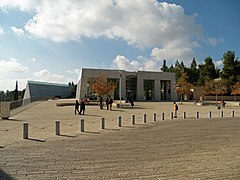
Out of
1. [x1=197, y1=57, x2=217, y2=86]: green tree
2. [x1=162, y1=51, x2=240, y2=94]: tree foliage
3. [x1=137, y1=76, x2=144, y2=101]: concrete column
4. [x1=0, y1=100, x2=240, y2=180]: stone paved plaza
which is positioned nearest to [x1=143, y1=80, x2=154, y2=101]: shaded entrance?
[x1=137, y1=76, x2=144, y2=101]: concrete column

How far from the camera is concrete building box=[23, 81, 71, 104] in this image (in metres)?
87.2

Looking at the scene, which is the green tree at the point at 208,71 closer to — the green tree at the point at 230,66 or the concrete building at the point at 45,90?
the green tree at the point at 230,66

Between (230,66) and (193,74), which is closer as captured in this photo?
(230,66)

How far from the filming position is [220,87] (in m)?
61.4

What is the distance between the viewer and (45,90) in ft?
306

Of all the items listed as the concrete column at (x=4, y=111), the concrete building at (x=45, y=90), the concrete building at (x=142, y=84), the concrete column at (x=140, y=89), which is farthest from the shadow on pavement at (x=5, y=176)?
the concrete building at (x=45, y=90)

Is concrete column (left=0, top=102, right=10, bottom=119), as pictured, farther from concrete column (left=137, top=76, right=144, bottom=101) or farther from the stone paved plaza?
concrete column (left=137, top=76, right=144, bottom=101)

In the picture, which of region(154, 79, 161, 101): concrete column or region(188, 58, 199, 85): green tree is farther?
region(188, 58, 199, 85): green tree

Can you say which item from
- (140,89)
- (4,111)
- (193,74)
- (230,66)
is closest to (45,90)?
(140,89)

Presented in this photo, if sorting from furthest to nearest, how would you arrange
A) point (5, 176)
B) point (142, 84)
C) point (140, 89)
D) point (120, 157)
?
point (142, 84) → point (140, 89) → point (120, 157) → point (5, 176)

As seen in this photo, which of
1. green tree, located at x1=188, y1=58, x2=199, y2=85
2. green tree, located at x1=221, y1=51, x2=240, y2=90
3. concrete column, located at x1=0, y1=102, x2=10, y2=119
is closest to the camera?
concrete column, located at x1=0, y1=102, x2=10, y2=119

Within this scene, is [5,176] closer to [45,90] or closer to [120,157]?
[120,157]

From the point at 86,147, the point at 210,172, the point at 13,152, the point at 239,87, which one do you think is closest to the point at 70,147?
the point at 86,147

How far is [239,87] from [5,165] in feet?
190
